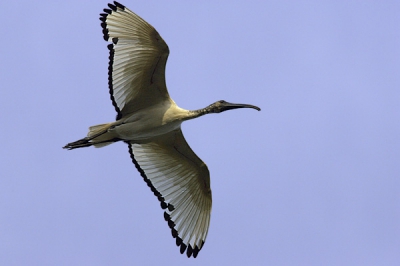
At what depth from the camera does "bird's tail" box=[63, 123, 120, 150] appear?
14.9 meters

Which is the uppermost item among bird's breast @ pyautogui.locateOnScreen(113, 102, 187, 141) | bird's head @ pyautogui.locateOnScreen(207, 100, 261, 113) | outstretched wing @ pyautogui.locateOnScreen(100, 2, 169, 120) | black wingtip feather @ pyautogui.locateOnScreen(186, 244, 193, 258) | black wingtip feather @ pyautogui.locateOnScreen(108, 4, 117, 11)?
black wingtip feather @ pyautogui.locateOnScreen(108, 4, 117, 11)

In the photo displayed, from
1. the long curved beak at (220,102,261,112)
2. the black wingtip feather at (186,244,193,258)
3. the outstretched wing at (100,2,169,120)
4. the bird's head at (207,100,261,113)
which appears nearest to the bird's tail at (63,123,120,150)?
the outstretched wing at (100,2,169,120)

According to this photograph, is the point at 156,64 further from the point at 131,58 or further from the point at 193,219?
the point at 193,219

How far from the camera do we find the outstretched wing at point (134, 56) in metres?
14.4

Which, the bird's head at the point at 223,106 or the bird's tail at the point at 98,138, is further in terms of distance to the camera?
the bird's head at the point at 223,106

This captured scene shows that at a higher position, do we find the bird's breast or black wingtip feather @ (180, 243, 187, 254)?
the bird's breast

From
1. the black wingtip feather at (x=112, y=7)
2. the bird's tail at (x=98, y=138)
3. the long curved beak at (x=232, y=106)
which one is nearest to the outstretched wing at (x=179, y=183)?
the bird's tail at (x=98, y=138)

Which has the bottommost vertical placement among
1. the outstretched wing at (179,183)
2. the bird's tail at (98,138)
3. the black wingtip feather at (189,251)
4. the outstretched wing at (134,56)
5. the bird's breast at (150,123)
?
the black wingtip feather at (189,251)

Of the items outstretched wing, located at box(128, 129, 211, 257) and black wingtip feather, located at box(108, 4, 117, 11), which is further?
outstretched wing, located at box(128, 129, 211, 257)

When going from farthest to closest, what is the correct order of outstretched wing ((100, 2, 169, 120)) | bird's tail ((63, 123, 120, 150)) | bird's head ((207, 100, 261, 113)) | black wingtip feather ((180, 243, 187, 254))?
black wingtip feather ((180, 243, 187, 254)) → bird's head ((207, 100, 261, 113)) → bird's tail ((63, 123, 120, 150)) → outstretched wing ((100, 2, 169, 120))

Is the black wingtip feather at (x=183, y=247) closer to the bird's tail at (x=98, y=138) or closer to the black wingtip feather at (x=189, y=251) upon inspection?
the black wingtip feather at (x=189, y=251)

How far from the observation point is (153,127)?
48.5ft

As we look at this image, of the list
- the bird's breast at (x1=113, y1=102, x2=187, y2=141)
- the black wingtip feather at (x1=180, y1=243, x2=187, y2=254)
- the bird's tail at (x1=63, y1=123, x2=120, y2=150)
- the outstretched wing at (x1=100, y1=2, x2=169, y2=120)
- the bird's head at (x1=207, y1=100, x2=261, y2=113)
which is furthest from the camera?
the black wingtip feather at (x1=180, y1=243, x2=187, y2=254)

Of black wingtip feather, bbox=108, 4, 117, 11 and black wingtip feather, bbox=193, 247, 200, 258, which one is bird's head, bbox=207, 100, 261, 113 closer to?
black wingtip feather, bbox=108, 4, 117, 11
